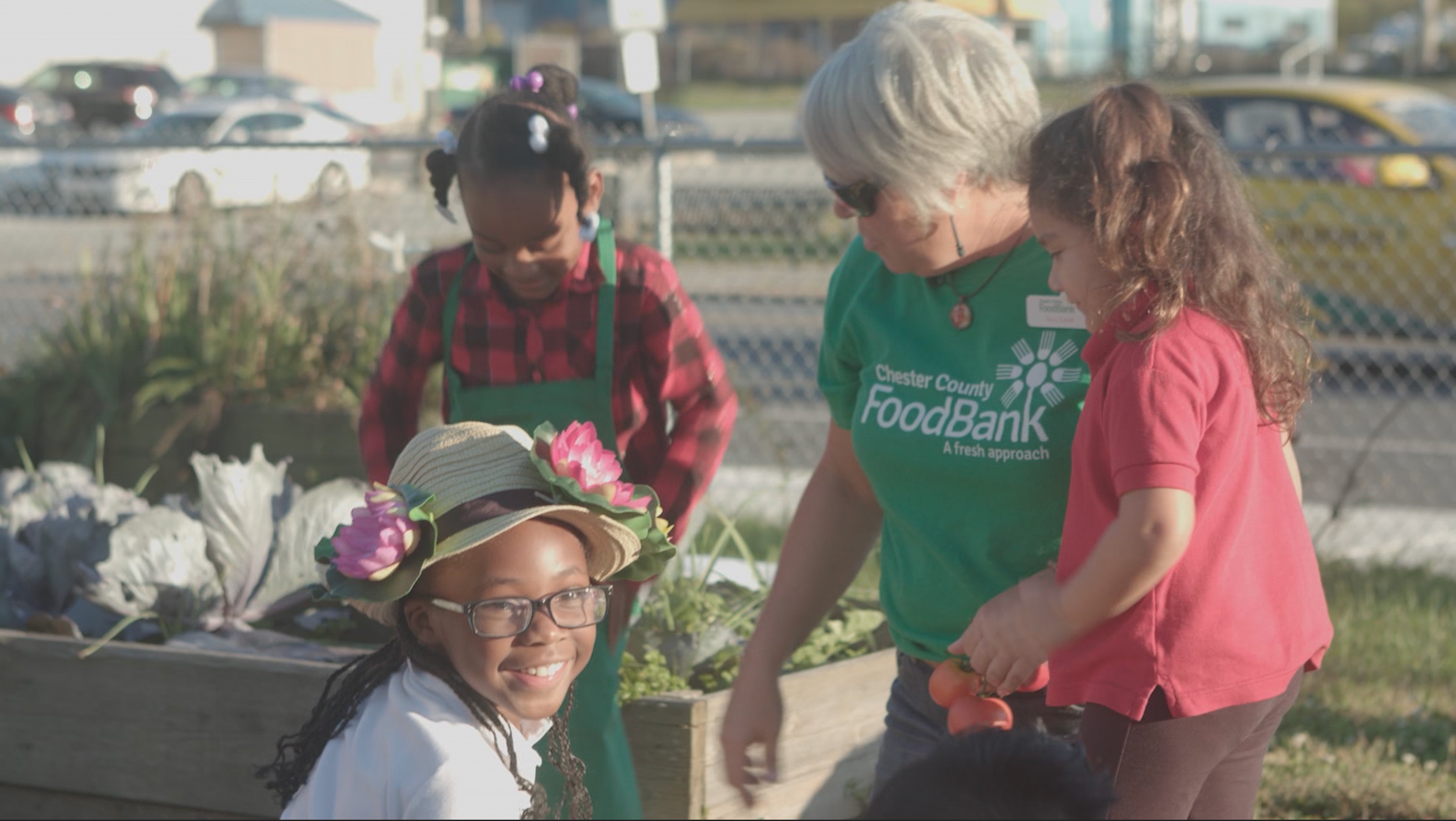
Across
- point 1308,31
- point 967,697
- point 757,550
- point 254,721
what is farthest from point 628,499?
point 1308,31

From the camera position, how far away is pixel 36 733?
3518 millimetres

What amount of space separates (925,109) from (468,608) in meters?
1.07

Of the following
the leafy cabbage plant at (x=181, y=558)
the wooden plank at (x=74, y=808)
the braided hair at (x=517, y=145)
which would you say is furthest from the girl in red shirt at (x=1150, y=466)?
the leafy cabbage plant at (x=181, y=558)

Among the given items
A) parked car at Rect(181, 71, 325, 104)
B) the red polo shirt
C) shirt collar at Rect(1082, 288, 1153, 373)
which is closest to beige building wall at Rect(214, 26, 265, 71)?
parked car at Rect(181, 71, 325, 104)

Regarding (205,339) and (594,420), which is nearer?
(594,420)

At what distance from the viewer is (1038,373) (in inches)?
93.8

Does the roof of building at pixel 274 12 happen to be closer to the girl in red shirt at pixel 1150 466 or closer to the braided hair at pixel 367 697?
the braided hair at pixel 367 697

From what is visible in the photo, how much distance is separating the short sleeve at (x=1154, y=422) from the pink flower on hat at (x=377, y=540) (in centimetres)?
89

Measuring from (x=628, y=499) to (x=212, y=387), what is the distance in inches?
156

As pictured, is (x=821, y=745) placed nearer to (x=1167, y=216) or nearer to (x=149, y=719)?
(x=149, y=719)

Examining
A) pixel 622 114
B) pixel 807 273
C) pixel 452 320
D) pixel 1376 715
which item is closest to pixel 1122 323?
pixel 452 320

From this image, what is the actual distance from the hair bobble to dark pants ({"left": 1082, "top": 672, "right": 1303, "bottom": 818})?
1.48m

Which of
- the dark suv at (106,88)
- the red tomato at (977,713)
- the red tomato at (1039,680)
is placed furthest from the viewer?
the dark suv at (106,88)

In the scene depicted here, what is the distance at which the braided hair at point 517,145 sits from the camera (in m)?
2.92
